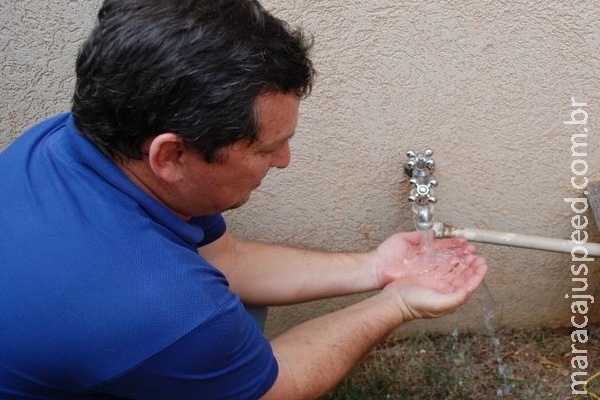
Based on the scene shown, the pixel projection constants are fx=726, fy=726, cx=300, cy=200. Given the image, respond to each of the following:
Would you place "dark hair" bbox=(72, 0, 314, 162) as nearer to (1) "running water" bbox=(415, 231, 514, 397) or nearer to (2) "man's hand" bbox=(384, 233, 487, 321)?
(2) "man's hand" bbox=(384, 233, 487, 321)

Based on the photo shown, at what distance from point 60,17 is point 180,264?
0.92 m

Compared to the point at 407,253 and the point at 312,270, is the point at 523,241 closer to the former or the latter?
the point at 407,253

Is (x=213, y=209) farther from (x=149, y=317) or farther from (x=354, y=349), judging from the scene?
(x=354, y=349)

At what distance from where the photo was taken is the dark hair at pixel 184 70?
1.26m

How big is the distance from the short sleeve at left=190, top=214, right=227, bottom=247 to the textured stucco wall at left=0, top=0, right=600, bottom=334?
0.35 m

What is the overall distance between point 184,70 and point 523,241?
1292 mm

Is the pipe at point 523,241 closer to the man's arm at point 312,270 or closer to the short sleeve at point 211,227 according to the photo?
the man's arm at point 312,270

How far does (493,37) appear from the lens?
1.96m

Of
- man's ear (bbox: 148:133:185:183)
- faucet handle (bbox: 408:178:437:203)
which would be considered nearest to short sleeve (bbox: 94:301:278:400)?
man's ear (bbox: 148:133:185:183)

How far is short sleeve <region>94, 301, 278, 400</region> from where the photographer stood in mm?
1278

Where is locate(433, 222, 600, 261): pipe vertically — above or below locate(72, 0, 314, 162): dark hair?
below

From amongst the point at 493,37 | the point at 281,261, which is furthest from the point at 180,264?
the point at 493,37

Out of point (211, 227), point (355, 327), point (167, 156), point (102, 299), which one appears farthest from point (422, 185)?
point (102, 299)

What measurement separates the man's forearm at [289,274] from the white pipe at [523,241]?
0.28m
